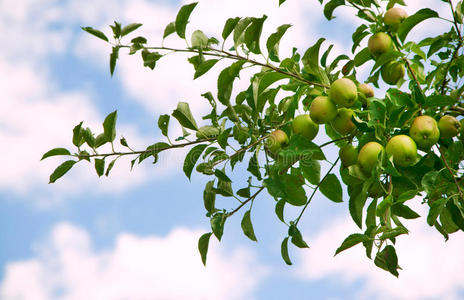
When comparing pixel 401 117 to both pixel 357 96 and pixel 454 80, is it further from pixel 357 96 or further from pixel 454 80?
pixel 454 80

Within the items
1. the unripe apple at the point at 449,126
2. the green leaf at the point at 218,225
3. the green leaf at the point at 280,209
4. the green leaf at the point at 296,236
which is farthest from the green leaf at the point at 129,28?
the unripe apple at the point at 449,126

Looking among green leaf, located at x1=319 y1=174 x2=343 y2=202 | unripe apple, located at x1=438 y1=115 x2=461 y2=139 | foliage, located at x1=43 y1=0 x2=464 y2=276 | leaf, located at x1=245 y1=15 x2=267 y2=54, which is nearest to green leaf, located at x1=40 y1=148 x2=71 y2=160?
foliage, located at x1=43 y1=0 x2=464 y2=276

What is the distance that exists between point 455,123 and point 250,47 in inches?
38.0

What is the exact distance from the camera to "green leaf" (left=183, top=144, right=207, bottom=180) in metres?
2.37

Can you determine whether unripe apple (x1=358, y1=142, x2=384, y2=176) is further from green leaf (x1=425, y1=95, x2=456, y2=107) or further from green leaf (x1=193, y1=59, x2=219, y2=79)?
green leaf (x1=193, y1=59, x2=219, y2=79)

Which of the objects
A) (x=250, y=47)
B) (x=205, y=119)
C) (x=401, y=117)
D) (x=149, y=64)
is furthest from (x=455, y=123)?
(x=149, y=64)

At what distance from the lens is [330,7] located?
2422 millimetres

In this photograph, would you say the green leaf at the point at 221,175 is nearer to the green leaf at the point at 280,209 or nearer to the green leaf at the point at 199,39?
the green leaf at the point at 280,209

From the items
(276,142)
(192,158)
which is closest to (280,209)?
(276,142)

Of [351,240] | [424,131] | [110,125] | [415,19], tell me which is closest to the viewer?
[351,240]

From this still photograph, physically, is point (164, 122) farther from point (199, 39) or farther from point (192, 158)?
point (199, 39)

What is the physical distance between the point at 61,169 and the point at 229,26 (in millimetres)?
1115

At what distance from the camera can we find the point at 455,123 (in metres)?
2.09

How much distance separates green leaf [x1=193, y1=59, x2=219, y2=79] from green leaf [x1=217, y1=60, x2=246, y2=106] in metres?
0.08
